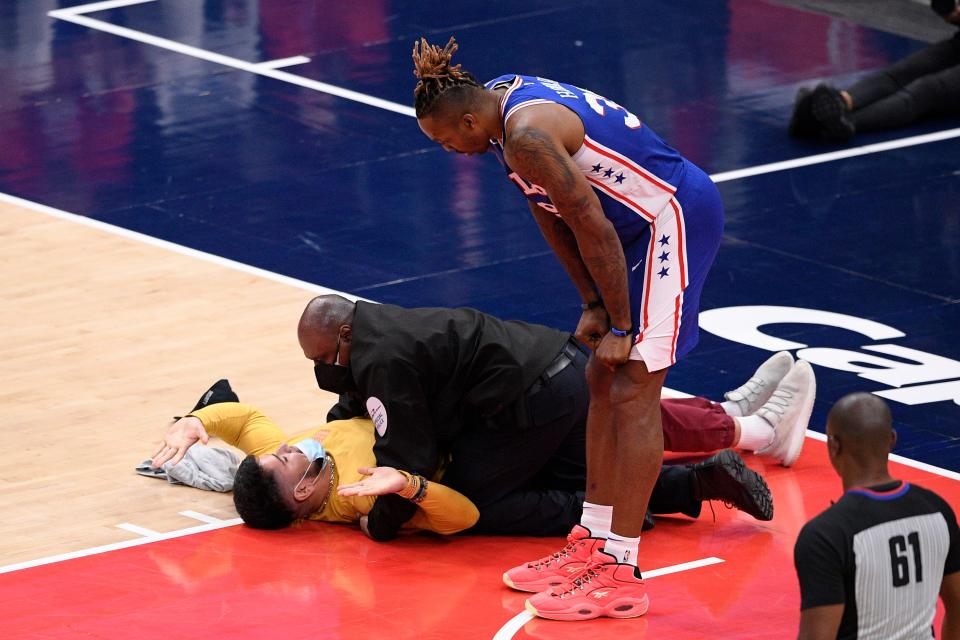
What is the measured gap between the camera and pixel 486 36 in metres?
14.9

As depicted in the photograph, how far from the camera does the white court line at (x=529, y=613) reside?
21.0ft

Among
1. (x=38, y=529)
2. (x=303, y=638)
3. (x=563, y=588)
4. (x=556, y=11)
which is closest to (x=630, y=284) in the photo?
(x=563, y=588)

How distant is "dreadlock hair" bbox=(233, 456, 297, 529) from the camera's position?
23.8 ft

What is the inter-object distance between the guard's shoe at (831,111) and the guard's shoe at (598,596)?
6.47m

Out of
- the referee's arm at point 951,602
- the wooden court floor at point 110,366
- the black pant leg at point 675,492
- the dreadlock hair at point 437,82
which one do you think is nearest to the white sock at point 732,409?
the black pant leg at point 675,492

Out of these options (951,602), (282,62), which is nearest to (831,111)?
(282,62)

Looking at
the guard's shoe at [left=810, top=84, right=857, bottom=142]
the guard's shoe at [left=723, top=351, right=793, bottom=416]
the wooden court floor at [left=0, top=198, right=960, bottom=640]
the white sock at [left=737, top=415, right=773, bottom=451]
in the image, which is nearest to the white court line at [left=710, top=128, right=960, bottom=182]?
the guard's shoe at [left=810, top=84, right=857, bottom=142]

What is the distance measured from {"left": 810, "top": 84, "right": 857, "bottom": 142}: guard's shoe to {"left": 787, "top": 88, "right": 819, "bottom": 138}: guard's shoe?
35 millimetres

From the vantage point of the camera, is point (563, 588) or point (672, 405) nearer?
point (563, 588)

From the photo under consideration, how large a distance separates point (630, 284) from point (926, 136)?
6867mm

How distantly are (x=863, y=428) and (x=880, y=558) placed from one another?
0.34 metres

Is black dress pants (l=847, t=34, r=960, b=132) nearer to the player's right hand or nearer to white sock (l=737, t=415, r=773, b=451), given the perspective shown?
white sock (l=737, t=415, r=773, b=451)

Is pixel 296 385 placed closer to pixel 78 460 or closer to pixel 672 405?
pixel 78 460

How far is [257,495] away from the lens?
7242 mm
